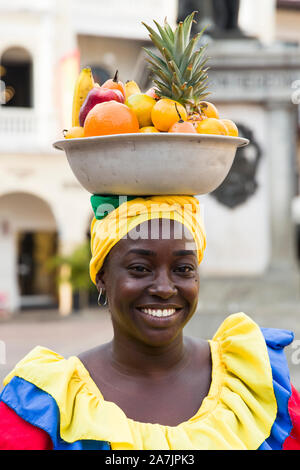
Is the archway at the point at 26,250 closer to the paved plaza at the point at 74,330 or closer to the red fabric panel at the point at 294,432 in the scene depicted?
the paved plaza at the point at 74,330

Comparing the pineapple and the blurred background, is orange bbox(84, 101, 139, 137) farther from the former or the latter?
the blurred background

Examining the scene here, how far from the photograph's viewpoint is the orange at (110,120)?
2076 millimetres

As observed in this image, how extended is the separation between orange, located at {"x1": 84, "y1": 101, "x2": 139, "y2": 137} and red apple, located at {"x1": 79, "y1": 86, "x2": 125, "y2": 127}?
0.09 metres

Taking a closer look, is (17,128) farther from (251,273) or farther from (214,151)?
(214,151)

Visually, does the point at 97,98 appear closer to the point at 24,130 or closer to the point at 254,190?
the point at 254,190

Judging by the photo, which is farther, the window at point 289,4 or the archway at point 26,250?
the window at point 289,4

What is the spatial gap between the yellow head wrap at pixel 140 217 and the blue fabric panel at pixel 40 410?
449 mm

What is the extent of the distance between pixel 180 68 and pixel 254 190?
378cm

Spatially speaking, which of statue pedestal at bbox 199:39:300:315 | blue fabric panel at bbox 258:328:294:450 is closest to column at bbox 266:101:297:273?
statue pedestal at bbox 199:39:300:315

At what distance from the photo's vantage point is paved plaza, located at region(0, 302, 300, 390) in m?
5.64

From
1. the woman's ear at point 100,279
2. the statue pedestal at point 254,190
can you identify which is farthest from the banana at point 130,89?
the statue pedestal at point 254,190

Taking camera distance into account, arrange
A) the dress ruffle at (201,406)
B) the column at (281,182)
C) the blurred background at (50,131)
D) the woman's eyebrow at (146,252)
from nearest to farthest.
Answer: the dress ruffle at (201,406) → the woman's eyebrow at (146,252) → the column at (281,182) → the blurred background at (50,131)

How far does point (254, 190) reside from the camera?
5918 millimetres

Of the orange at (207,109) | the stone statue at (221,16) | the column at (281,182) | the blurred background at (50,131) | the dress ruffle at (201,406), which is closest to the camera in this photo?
the dress ruffle at (201,406)
